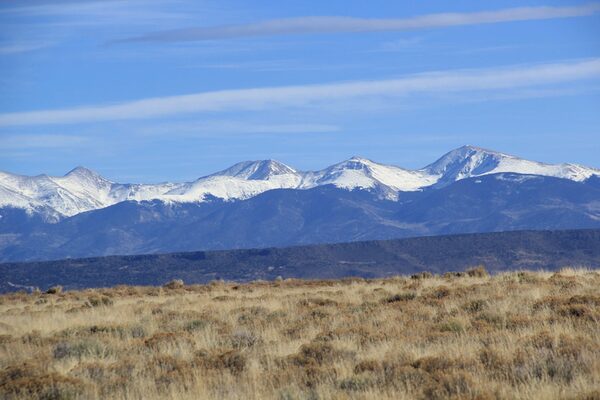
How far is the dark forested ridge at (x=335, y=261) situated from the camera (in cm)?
10850

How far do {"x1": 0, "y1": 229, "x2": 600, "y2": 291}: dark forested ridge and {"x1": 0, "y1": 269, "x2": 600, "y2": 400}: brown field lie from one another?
257 feet

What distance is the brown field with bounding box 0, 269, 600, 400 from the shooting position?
13820 millimetres

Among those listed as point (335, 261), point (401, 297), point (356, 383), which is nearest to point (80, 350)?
point (356, 383)

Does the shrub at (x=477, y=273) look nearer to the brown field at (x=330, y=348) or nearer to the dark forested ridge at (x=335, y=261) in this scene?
the brown field at (x=330, y=348)

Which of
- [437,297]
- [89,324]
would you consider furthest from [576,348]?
[89,324]

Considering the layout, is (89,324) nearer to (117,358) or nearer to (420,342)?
(117,358)

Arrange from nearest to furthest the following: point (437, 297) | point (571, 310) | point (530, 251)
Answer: point (571, 310) < point (437, 297) < point (530, 251)

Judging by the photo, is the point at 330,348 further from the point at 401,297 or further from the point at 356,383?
the point at 401,297

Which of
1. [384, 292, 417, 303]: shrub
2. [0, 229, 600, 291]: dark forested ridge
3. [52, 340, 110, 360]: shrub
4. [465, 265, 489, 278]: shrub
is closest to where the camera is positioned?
[52, 340, 110, 360]: shrub

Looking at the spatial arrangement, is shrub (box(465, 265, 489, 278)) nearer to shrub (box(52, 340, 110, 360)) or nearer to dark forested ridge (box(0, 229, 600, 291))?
shrub (box(52, 340, 110, 360))

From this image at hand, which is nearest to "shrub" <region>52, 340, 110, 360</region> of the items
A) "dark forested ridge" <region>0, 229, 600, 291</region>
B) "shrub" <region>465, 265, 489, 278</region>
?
"shrub" <region>465, 265, 489, 278</region>

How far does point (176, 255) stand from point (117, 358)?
11424cm

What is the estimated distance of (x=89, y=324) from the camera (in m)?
22.4

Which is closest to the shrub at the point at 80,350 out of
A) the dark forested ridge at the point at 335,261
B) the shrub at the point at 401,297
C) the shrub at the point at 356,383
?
the shrub at the point at 356,383
